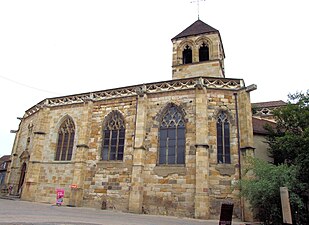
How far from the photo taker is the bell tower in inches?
814

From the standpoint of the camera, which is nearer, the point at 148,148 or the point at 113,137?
the point at 148,148

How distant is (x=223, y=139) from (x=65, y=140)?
11524mm

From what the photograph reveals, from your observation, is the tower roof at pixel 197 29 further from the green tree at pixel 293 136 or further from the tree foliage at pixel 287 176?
the tree foliage at pixel 287 176

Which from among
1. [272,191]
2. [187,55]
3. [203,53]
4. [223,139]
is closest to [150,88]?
[223,139]

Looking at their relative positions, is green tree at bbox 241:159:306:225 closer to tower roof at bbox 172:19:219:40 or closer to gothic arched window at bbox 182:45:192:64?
gothic arched window at bbox 182:45:192:64

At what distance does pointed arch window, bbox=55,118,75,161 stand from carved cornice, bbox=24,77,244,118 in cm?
170

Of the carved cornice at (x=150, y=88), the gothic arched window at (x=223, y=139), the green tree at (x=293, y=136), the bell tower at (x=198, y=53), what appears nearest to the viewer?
the green tree at (x=293, y=136)

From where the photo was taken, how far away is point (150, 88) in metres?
16.9

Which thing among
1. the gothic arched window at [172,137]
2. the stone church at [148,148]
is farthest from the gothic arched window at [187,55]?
the gothic arched window at [172,137]

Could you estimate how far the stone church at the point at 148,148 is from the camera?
44.8ft

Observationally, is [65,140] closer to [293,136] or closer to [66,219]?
[66,219]

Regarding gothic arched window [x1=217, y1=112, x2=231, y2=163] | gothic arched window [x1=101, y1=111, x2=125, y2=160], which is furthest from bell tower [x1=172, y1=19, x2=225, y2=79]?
gothic arched window [x1=101, y1=111, x2=125, y2=160]

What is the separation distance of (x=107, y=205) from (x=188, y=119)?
23.7ft

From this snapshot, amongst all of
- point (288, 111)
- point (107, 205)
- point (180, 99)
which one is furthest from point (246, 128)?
point (107, 205)
